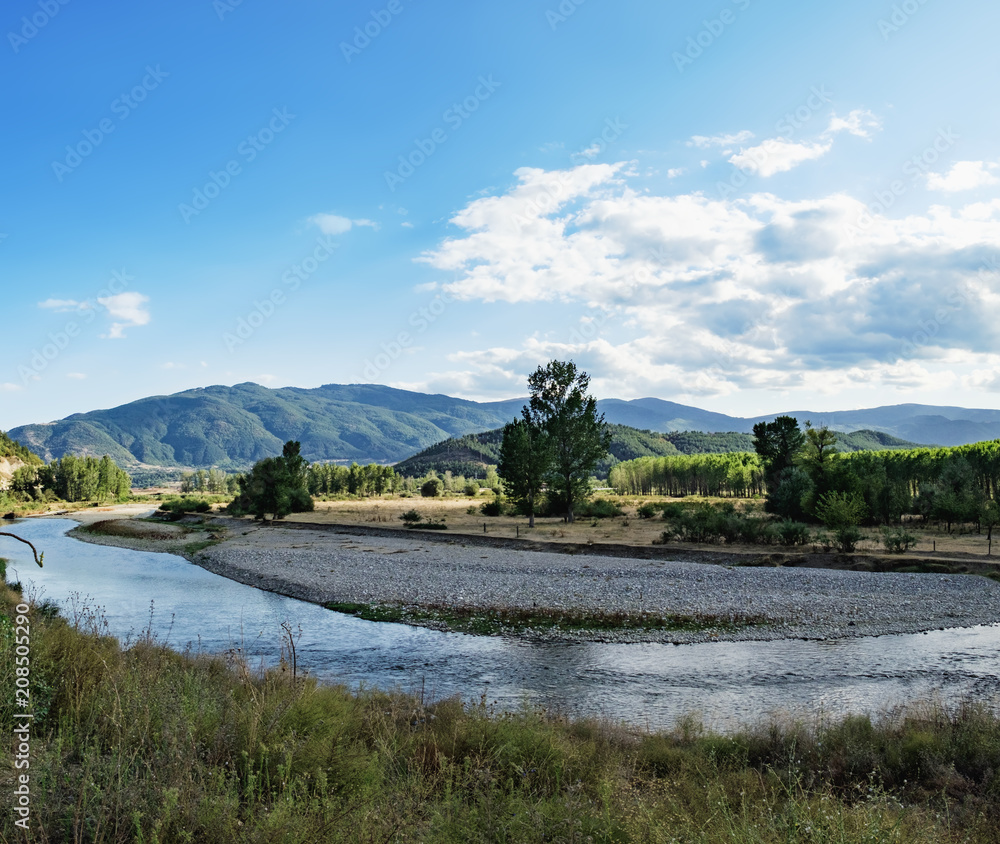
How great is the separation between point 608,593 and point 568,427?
104 ft

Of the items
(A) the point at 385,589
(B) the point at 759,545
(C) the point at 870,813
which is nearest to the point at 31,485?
(A) the point at 385,589

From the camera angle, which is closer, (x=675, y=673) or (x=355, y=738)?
(x=355, y=738)

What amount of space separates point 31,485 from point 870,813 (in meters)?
133

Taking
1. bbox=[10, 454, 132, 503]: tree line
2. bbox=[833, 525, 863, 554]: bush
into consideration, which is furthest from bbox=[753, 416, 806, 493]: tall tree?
bbox=[10, 454, 132, 503]: tree line

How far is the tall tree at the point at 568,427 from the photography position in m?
56.2

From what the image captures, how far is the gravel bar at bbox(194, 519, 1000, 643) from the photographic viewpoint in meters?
20.7

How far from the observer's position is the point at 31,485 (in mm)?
108250

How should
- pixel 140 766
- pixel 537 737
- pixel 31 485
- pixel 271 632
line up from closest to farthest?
pixel 140 766 → pixel 537 737 → pixel 271 632 → pixel 31 485

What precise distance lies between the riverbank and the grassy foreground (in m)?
9.59

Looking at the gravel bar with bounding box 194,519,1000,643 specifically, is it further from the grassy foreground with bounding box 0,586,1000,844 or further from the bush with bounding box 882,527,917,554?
the grassy foreground with bounding box 0,586,1000,844

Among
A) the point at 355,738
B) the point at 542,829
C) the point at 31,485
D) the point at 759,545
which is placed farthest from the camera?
the point at 31,485

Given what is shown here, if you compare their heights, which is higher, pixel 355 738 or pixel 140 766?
pixel 140 766

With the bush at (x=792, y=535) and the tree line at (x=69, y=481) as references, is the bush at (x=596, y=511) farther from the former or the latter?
the tree line at (x=69, y=481)

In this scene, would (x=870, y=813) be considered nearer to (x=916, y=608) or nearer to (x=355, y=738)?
(x=355, y=738)
